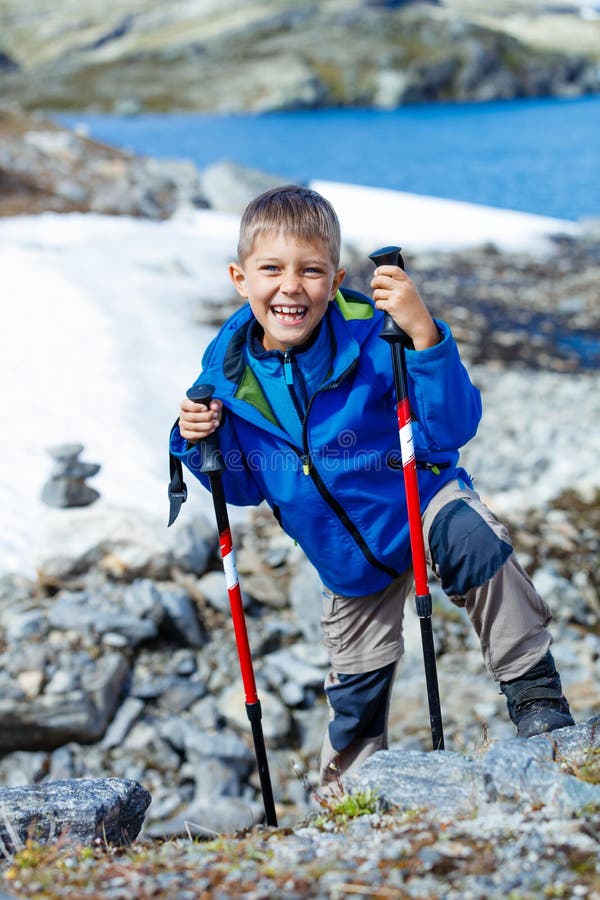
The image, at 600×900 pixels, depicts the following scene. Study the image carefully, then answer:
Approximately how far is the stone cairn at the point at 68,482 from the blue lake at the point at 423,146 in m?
22.2

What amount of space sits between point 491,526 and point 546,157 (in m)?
45.7

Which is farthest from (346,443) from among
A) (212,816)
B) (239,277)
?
(212,816)

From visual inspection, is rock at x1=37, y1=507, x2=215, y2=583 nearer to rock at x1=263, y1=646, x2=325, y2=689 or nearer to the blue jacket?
rock at x1=263, y1=646, x2=325, y2=689

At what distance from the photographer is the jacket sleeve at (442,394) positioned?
12.5ft

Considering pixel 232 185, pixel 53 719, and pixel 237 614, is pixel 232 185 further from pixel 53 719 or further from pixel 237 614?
pixel 237 614

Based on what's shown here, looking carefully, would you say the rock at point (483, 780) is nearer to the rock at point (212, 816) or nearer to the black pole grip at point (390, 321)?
the black pole grip at point (390, 321)

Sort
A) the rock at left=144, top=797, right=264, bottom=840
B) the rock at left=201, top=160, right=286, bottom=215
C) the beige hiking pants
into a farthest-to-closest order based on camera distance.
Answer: the rock at left=201, top=160, right=286, bottom=215, the rock at left=144, top=797, right=264, bottom=840, the beige hiking pants

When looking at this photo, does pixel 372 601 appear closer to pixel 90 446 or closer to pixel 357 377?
pixel 357 377

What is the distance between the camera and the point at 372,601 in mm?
4578

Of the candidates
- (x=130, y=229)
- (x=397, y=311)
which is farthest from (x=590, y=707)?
(x=130, y=229)

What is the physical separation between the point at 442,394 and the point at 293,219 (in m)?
1.04

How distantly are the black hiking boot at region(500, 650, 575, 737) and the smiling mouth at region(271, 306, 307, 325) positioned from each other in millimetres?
1921

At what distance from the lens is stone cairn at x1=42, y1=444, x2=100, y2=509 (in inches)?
360

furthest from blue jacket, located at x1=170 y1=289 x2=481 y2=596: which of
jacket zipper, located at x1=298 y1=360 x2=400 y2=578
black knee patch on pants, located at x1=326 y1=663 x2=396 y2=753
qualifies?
black knee patch on pants, located at x1=326 y1=663 x2=396 y2=753
